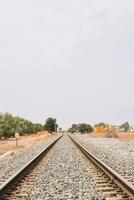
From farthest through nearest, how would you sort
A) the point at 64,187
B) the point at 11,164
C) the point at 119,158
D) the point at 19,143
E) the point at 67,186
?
the point at 19,143
the point at 119,158
the point at 11,164
the point at 67,186
the point at 64,187

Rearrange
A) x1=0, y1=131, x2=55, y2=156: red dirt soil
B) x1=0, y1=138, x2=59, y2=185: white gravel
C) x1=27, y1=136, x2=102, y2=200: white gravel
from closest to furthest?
x1=27, y1=136, x2=102, y2=200: white gravel → x1=0, y1=138, x2=59, y2=185: white gravel → x1=0, y1=131, x2=55, y2=156: red dirt soil

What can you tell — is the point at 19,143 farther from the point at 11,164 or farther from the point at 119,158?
the point at 11,164

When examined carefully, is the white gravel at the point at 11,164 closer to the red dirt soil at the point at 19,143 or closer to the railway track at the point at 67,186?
the railway track at the point at 67,186

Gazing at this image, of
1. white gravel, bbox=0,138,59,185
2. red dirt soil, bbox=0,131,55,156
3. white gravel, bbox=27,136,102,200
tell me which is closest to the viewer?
white gravel, bbox=27,136,102,200

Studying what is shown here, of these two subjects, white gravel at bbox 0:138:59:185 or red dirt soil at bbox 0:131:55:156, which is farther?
red dirt soil at bbox 0:131:55:156

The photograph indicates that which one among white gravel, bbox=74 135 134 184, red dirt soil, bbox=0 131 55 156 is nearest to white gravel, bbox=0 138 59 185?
white gravel, bbox=74 135 134 184

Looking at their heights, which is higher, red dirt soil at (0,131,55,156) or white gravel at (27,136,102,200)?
red dirt soil at (0,131,55,156)

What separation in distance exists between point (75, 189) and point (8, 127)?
104114mm

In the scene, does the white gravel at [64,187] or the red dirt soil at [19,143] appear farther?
the red dirt soil at [19,143]

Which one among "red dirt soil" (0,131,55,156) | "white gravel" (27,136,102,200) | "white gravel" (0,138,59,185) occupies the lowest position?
"white gravel" (27,136,102,200)

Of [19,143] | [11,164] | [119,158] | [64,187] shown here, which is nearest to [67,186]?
[64,187]

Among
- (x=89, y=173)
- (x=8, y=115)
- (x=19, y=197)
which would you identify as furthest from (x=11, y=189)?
(x=8, y=115)

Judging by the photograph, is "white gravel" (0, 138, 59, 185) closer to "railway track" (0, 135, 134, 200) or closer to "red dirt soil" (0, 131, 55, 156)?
"railway track" (0, 135, 134, 200)

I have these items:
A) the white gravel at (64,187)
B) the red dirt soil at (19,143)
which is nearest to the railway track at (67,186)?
the white gravel at (64,187)
